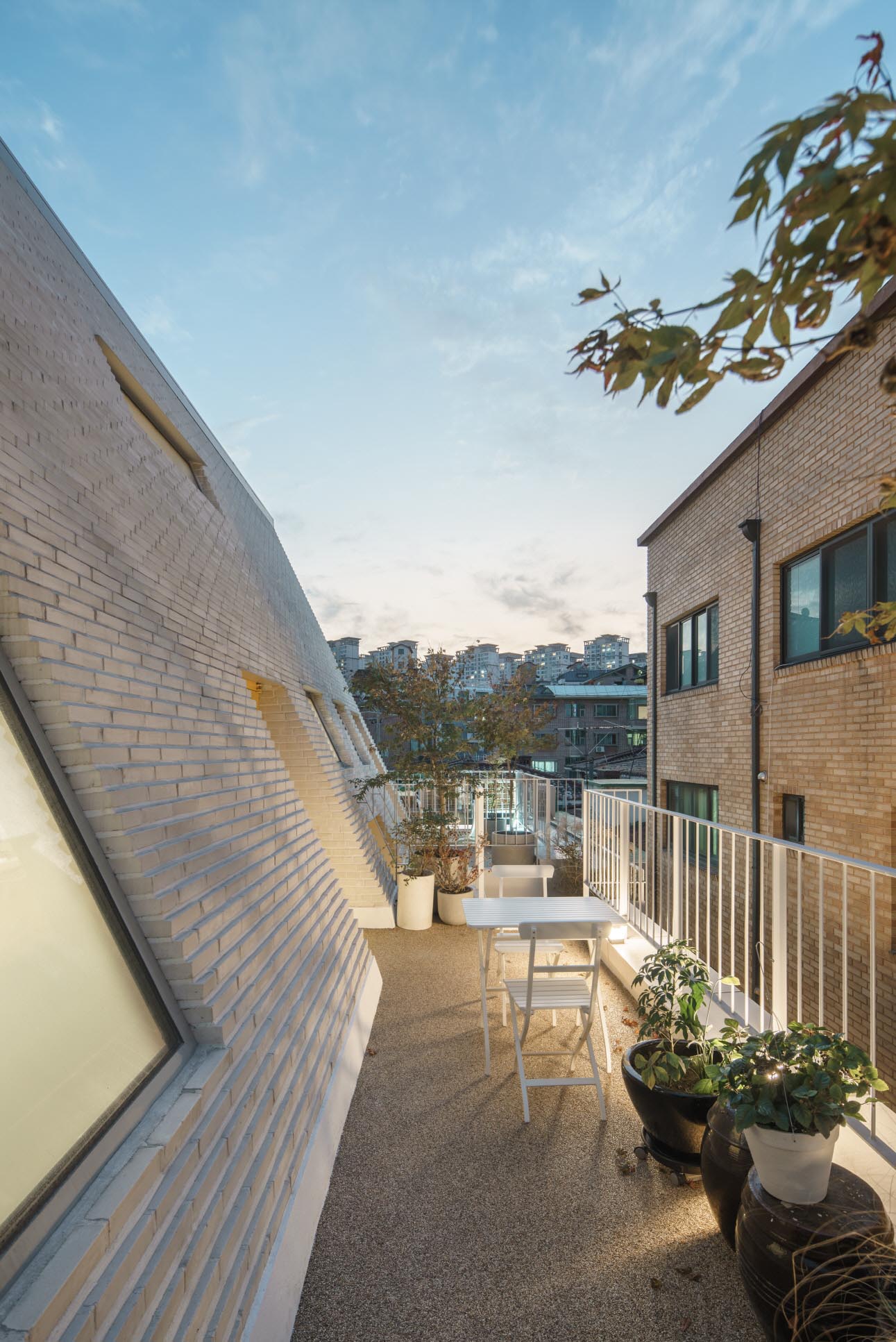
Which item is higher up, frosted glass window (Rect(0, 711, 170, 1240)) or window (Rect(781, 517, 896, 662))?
window (Rect(781, 517, 896, 662))

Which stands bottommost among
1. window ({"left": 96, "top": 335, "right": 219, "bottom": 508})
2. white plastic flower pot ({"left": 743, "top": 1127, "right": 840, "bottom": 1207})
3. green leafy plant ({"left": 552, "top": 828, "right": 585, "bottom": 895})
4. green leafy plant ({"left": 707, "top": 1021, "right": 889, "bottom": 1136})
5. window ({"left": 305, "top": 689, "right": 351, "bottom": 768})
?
green leafy plant ({"left": 552, "top": 828, "right": 585, "bottom": 895})

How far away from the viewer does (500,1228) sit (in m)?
2.84

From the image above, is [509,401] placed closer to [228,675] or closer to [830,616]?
[830,616]

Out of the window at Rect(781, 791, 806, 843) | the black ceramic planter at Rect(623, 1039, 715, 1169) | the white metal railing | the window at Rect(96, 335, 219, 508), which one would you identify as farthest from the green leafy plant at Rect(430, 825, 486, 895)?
the window at Rect(96, 335, 219, 508)

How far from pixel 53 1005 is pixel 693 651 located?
1101 centimetres

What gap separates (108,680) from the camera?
2848 mm

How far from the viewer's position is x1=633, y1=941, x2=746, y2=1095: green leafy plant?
3.01 meters

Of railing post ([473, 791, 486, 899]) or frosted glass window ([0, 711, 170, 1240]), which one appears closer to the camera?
frosted glass window ([0, 711, 170, 1240])

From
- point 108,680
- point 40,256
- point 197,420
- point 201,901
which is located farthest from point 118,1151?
point 197,420

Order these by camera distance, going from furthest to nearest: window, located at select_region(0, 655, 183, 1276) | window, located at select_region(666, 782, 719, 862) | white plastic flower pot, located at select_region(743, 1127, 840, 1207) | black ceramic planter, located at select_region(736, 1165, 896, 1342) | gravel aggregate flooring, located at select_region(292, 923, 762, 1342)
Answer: window, located at select_region(666, 782, 719, 862) < gravel aggregate flooring, located at select_region(292, 923, 762, 1342) < white plastic flower pot, located at select_region(743, 1127, 840, 1207) < black ceramic planter, located at select_region(736, 1165, 896, 1342) < window, located at select_region(0, 655, 183, 1276)

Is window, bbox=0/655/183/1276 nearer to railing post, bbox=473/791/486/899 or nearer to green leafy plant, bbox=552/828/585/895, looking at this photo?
railing post, bbox=473/791/486/899

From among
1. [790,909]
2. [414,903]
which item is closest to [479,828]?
[414,903]

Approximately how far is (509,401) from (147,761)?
24.1 ft

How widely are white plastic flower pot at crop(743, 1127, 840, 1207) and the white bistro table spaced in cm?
179
